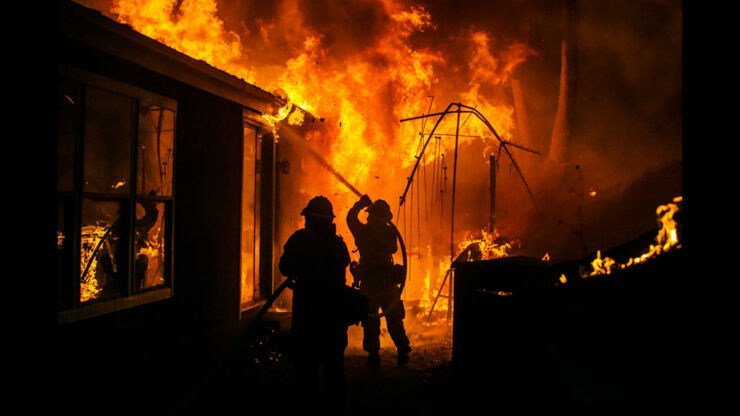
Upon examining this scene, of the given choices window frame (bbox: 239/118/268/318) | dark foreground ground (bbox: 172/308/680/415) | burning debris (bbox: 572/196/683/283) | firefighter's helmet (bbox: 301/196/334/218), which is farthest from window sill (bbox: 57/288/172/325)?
burning debris (bbox: 572/196/683/283)

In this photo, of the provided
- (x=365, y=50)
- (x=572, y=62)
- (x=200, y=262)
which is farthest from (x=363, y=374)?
(x=572, y=62)

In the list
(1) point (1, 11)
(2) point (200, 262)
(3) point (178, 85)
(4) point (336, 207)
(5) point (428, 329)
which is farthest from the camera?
(4) point (336, 207)

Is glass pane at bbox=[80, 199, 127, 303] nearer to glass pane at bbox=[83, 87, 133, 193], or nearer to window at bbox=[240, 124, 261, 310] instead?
glass pane at bbox=[83, 87, 133, 193]

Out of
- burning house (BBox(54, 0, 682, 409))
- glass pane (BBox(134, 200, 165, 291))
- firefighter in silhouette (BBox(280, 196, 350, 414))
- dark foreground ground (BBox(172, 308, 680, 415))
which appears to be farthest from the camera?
glass pane (BBox(134, 200, 165, 291))

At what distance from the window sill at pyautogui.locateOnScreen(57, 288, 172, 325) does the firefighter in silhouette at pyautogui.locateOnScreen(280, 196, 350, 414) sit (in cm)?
163

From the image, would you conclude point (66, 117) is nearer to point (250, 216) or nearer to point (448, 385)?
point (250, 216)

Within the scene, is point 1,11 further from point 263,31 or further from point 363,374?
point 263,31

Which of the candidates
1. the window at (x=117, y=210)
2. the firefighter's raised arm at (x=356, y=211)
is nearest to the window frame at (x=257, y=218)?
the firefighter's raised arm at (x=356, y=211)

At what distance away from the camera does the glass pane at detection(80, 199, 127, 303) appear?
5277 mm

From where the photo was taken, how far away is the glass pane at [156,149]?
5.94 metres

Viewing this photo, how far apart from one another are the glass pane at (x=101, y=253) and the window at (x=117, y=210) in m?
0.01

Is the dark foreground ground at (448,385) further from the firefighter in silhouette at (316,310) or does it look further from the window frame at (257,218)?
the window frame at (257,218)

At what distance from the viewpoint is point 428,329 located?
10.9 metres

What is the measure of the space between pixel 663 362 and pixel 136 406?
204 inches
